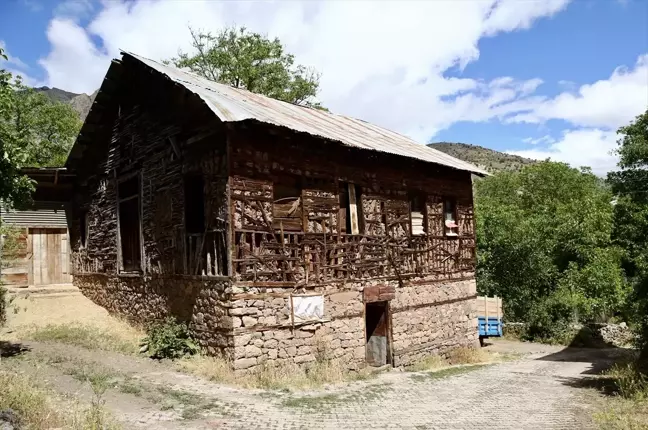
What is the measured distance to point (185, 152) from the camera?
12.6 m

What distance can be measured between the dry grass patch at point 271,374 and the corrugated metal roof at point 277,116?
15.9ft

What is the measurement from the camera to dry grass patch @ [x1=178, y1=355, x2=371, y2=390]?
34.3 ft

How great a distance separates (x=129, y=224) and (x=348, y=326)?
7.08 m

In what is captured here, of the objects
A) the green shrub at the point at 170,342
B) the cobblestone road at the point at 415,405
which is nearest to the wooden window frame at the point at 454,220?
the cobblestone road at the point at 415,405

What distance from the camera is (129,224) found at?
51.2ft

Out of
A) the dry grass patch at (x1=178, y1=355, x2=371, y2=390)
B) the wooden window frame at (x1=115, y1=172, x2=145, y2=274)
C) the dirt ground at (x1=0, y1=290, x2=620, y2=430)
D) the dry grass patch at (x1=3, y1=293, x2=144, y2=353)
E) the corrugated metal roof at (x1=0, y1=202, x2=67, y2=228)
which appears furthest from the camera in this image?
the corrugated metal roof at (x1=0, y1=202, x2=67, y2=228)

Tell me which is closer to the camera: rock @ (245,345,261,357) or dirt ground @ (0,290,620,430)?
dirt ground @ (0,290,620,430)

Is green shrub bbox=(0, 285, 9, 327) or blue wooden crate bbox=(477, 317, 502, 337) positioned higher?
green shrub bbox=(0, 285, 9, 327)

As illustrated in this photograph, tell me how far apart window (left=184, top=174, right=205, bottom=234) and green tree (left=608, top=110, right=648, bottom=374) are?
9278mm

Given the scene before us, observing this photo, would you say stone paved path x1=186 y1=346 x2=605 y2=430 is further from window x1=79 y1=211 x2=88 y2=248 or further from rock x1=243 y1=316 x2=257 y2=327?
window x1=79 y1=211 x2=88 y2=248

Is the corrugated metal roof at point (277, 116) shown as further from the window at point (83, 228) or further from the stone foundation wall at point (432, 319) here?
the window at point (83, 228)

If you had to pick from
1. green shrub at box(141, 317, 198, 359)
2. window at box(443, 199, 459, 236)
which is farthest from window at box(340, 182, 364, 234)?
green shrub at box(141, 317, 198, 359)

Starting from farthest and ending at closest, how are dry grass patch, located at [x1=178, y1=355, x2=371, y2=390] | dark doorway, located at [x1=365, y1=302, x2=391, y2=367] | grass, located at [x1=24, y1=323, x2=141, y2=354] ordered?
dark doorway, located at [x1=365, y1=302, x2=391, y2=367], grass, located at [x1=24, y1=323, x2=141, y2=354], dry grass patch, located at [x1=178, y1=355, x2=371, y2=390]

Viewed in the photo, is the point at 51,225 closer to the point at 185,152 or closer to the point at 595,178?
the point at 185,152
